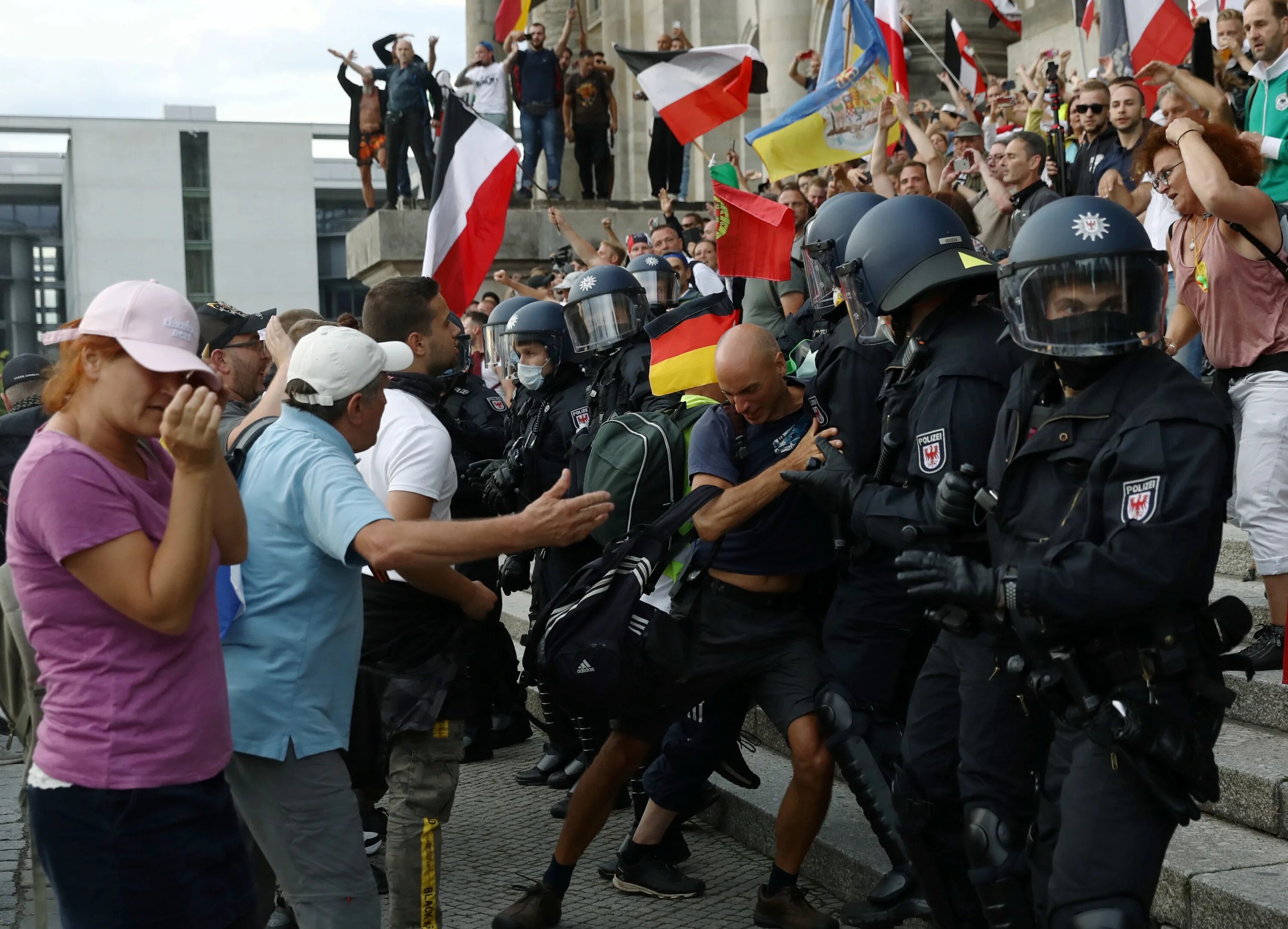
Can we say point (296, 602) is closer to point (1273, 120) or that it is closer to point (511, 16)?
point (1273, 120)

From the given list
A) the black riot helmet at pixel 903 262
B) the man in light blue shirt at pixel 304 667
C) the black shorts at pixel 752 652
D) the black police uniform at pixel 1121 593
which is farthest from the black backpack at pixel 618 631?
the black police uniform at pixel 1121 593

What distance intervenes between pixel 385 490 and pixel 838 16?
255 inches

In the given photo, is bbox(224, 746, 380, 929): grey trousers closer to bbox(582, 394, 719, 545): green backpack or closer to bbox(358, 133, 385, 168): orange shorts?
bbox(582, 394, 719, 545): green backpack

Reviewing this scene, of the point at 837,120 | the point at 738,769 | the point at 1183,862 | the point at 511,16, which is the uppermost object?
the point at 511,16

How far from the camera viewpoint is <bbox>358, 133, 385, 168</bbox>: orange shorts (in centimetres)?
1748

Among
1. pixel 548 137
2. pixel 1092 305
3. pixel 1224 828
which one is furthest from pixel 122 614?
pixel 548 137

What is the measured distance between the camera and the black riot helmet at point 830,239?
4938 millimetres

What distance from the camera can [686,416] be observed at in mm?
5223

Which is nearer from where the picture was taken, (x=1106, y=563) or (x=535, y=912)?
(x=1106, y=563)

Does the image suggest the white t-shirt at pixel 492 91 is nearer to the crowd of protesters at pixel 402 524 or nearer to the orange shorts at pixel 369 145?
the orange shorts at pixel 369 145

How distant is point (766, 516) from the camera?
4840mm

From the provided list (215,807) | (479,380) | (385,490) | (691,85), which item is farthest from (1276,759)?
(691,85)

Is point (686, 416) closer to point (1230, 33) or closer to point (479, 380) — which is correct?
point (479, 380)

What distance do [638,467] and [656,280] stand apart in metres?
2.85
